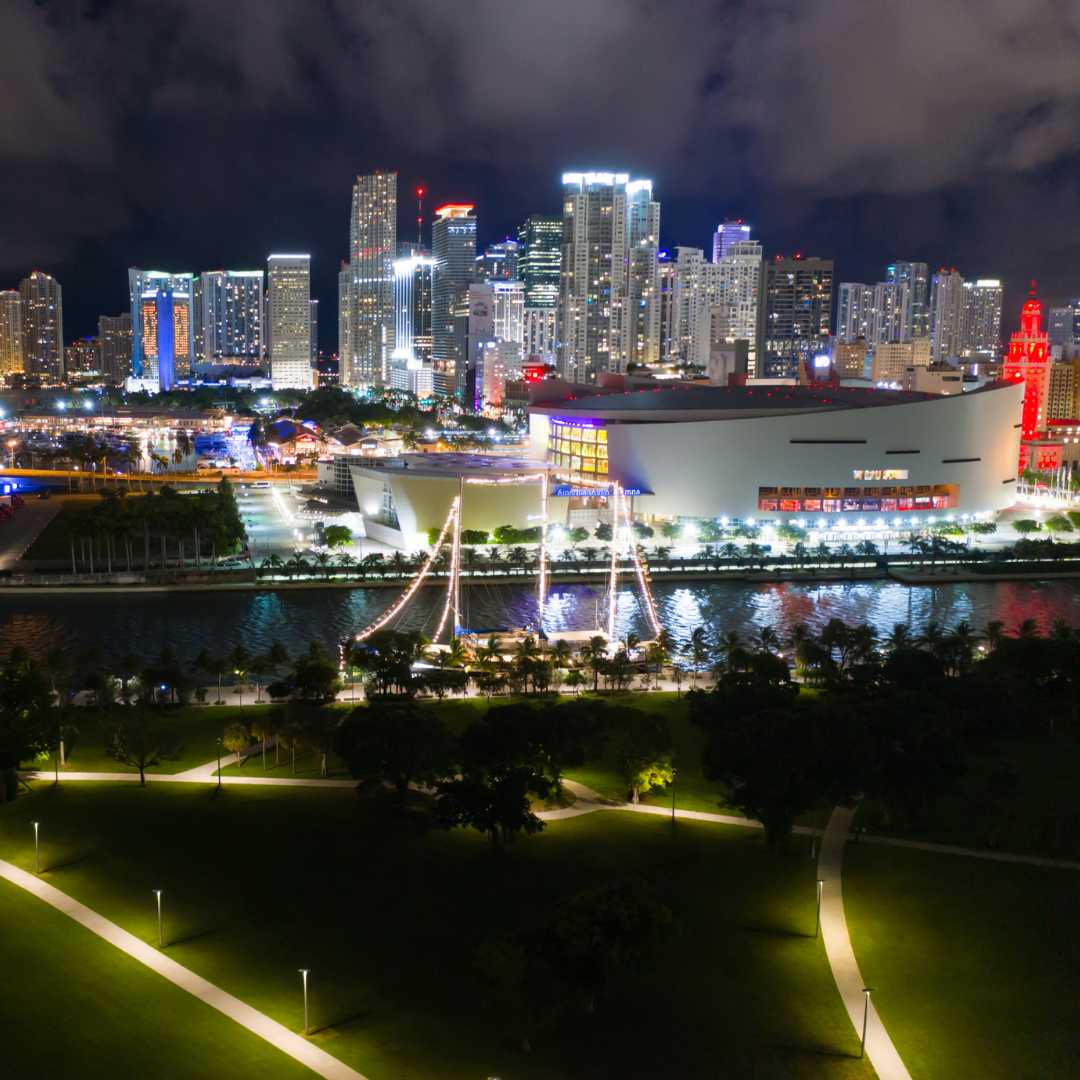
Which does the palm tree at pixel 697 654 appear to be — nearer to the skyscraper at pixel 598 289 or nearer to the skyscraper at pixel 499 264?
the skyscraper at pixel 598 289

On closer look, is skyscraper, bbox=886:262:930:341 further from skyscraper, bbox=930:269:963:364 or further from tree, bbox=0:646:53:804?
tree, bbox=0:646:53:804

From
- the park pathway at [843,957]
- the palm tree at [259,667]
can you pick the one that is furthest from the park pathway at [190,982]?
the palm tree at [259,667]

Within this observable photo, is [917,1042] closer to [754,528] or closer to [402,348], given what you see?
[754,528]

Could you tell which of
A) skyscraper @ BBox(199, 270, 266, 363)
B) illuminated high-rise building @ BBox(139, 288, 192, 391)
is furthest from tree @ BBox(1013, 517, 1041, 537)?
skyscraper @ BBox(199, 270, 266, 363)

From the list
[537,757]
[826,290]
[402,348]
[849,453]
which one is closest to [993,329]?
[826,290]

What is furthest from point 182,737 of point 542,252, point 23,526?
point 542,252

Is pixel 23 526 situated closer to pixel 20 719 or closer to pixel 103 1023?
pixel 20 719
